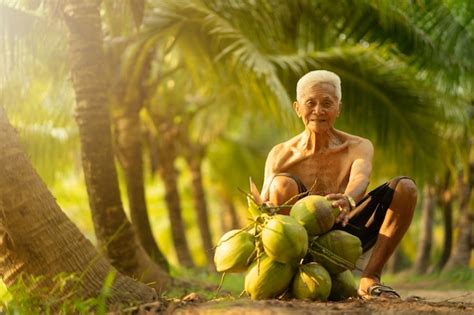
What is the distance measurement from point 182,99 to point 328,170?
7749 millimetres

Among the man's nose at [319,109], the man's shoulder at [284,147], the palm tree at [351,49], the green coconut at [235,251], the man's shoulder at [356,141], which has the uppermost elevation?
the palm tree at [351,49]

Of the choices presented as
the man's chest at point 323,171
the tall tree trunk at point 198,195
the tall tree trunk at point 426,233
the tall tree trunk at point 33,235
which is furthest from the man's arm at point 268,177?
the tall tree trunk at point 198,195

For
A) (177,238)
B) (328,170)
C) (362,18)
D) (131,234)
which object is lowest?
(177,238)

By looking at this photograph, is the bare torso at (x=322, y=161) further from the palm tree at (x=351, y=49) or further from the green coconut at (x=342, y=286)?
the palm tree at (x=351, y=49)

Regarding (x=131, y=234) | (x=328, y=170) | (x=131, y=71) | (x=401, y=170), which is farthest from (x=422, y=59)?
(x=328, y=170)

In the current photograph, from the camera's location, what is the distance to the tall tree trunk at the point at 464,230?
11.4 m

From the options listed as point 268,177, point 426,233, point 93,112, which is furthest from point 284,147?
point 426,233

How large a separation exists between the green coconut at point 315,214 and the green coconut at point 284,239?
0.29ft

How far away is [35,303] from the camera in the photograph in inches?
135

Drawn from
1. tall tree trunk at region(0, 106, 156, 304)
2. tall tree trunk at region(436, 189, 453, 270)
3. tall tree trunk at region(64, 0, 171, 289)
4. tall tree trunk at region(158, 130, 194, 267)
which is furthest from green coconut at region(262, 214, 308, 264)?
tall tree trunk at region(436, 189, 453, 270)

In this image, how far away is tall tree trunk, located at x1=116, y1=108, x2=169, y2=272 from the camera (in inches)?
319

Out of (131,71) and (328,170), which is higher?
(131,71)

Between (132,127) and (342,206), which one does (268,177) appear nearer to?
(342,206)

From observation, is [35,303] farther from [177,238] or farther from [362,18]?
[177,238]
